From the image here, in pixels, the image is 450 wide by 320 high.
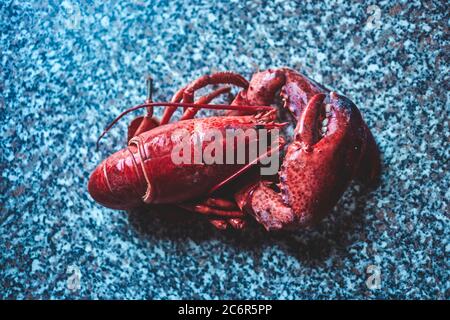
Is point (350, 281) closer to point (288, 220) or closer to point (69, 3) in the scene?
point (288, 220)

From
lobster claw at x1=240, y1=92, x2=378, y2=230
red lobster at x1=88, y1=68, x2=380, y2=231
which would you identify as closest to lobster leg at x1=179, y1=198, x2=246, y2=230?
red lobster at x1=88, y1=68, x2=380, y2=231

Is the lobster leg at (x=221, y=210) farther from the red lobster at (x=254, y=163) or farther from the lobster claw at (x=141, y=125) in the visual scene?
the lobster claw at (x=141, y=125)

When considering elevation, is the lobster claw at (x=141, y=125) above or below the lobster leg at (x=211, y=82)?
below

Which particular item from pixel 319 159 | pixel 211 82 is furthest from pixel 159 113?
pixel 319 159

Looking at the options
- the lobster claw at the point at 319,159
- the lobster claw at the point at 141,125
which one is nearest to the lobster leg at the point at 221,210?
the lobster claw at the point at 319,159

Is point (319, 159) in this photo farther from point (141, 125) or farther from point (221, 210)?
point (141, 125)

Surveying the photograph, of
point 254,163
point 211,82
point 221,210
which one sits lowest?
point 221,210
